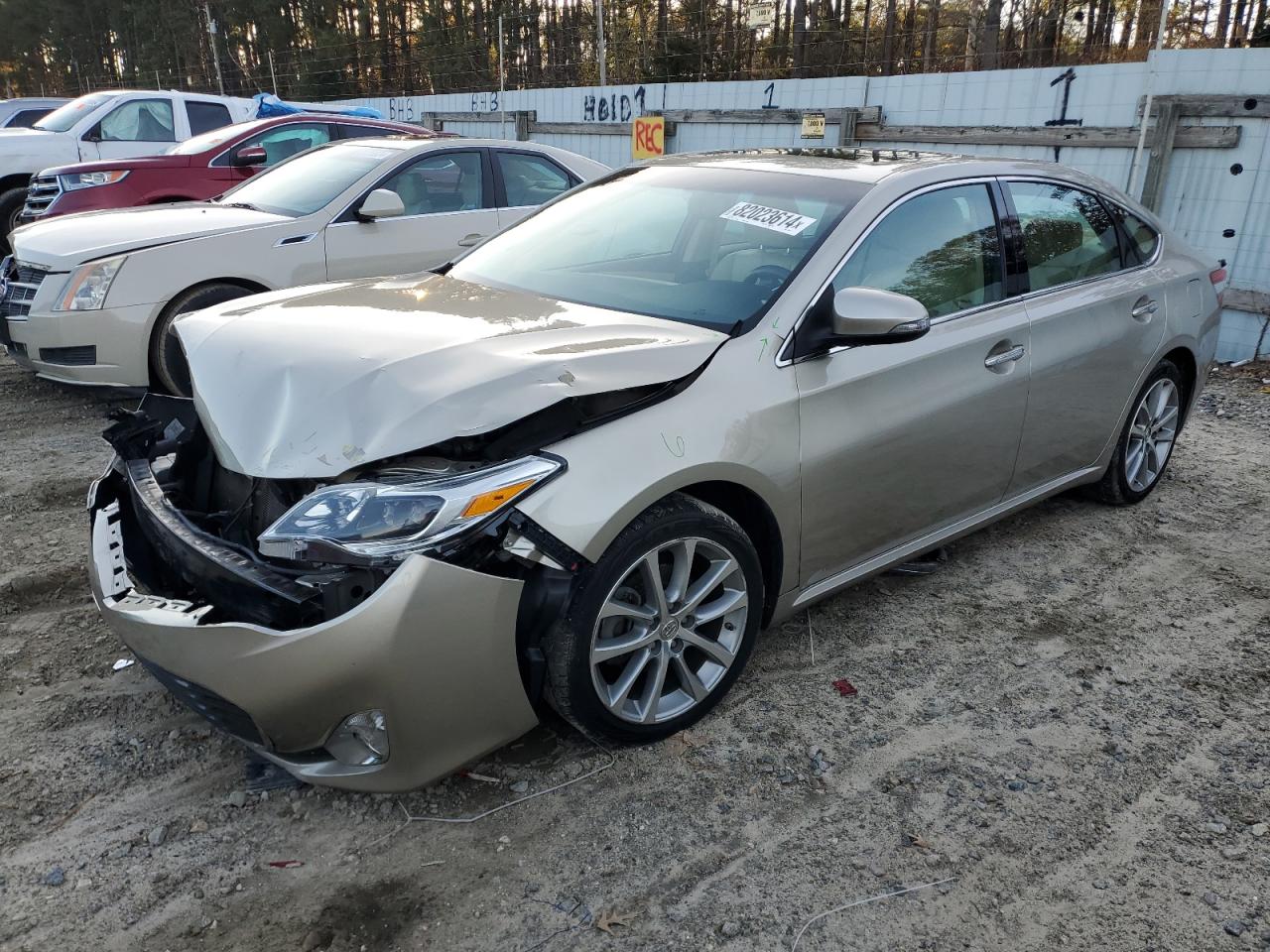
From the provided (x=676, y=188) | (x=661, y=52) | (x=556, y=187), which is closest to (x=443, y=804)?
(x=676, y=188)

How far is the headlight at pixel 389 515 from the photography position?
2256 mm

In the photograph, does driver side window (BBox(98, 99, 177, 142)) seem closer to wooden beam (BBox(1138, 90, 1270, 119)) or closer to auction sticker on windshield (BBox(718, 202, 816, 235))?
auction sticker on windshield (BBox(718, 202, 816, 235))

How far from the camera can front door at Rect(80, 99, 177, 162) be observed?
10953 millimetres

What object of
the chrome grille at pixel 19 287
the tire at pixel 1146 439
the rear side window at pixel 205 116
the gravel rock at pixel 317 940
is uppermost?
the rear side window at pixel 205 116

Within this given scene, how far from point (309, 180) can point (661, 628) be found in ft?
16.8

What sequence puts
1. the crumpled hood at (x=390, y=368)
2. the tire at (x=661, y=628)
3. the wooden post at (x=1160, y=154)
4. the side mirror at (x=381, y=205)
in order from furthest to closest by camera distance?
the wooden post at (x=1160, y=154) → the side mirror at (x=381, y=205) → the tire at (x=661, y=628) → the crumpled hood at (x=390, y=368)

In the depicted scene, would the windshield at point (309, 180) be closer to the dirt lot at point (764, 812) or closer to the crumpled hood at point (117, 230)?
the crumpled hood at point (117, 230)

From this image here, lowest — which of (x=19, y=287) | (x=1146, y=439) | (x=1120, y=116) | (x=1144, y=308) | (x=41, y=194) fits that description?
(x=1146, y=439)

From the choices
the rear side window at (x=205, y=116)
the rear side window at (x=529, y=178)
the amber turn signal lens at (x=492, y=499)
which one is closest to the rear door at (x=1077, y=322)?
the amber turn signal lens at (x=492, y=499)

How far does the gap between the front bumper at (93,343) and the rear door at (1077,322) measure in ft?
15.5

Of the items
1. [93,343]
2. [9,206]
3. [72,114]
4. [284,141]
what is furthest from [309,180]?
[72,114]

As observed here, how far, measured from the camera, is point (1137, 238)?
449 centimetres

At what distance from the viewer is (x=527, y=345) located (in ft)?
8.89

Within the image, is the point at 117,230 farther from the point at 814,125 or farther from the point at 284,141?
the point at 814,125
